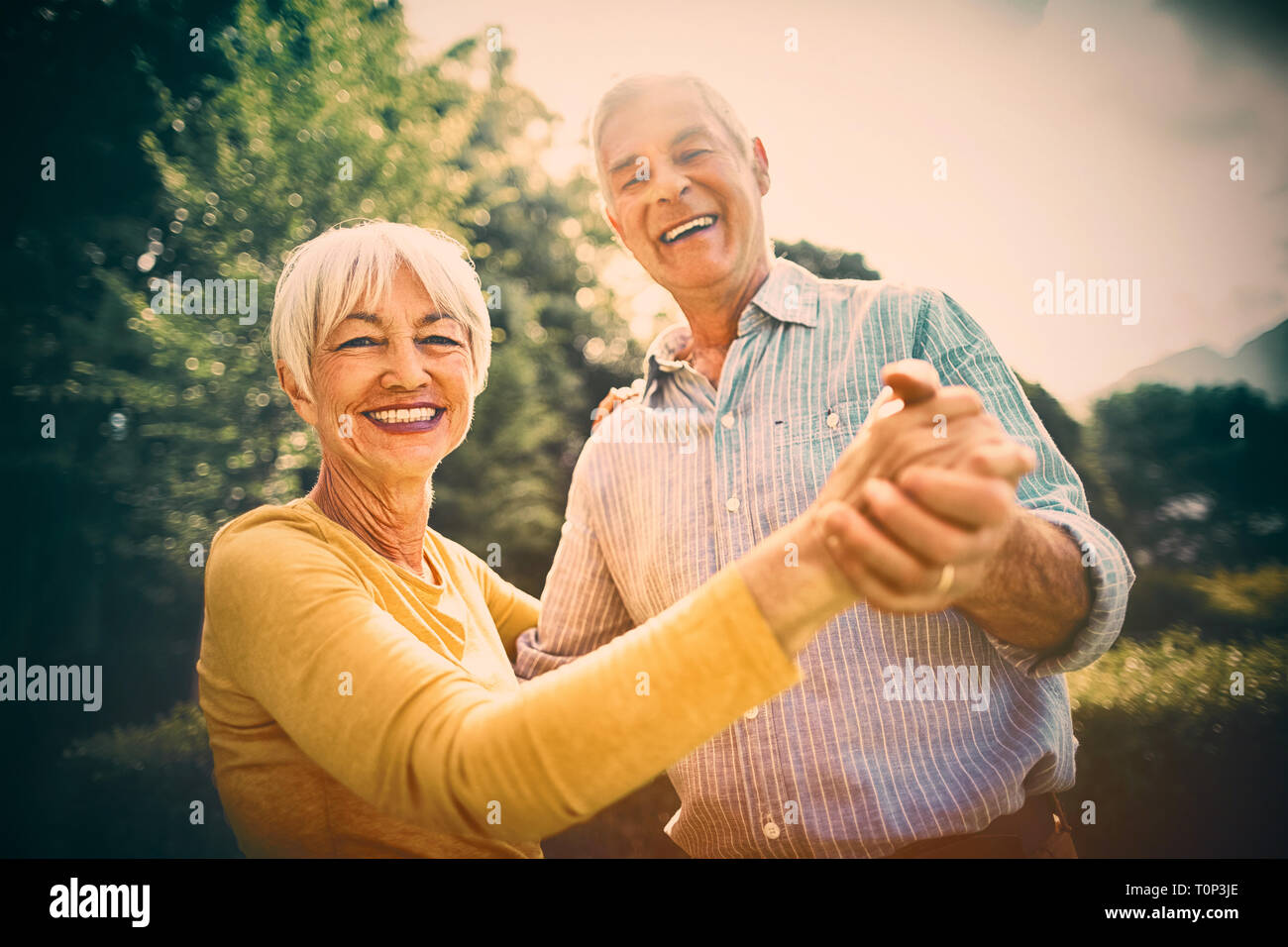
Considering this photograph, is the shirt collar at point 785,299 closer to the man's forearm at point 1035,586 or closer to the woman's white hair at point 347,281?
the woman's white hair at point 347,281

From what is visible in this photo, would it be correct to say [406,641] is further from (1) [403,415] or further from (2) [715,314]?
(2) [715,314]

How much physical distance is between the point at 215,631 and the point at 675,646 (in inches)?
47.3

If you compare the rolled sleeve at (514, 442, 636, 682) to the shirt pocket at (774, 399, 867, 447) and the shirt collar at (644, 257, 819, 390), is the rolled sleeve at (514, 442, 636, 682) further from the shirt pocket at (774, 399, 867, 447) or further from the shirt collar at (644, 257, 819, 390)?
the shirt pocket at (774, 399, 867, 447)

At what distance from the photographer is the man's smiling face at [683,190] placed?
2.17 m

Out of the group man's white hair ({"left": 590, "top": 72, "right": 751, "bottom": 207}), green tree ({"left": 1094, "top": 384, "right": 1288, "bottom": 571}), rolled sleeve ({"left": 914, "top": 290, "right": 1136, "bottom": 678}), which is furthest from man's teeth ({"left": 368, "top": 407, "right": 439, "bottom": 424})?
green tree ({"left": 1094, "top": 384, "right": 1288, "bottom": 571})

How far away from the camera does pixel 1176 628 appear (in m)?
3.81

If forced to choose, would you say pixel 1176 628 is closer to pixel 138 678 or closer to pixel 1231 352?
pixel 1231 352

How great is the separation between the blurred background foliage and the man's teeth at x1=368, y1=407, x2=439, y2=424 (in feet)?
5.63

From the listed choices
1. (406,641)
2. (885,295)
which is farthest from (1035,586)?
(406,641)

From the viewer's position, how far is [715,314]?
2256 millimetres
